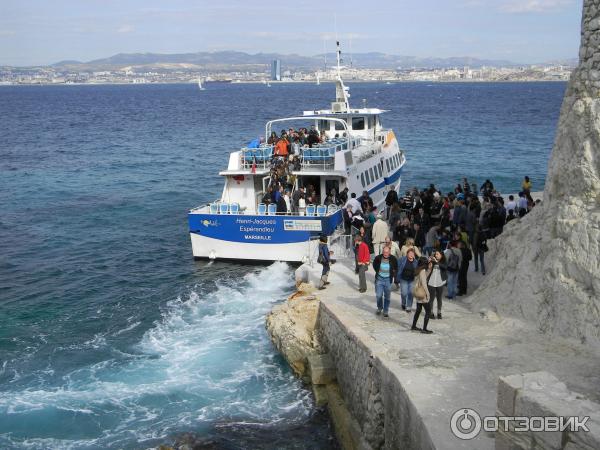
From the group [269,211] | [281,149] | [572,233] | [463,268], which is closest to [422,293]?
[572,233]

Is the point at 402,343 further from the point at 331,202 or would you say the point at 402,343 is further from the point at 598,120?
the point at 331,202

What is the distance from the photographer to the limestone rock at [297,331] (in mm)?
14273

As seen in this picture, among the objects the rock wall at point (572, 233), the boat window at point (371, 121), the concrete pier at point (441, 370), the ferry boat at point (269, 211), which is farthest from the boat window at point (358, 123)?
the rock wall at point (572, 233)

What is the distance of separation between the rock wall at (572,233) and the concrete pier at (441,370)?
407 mm

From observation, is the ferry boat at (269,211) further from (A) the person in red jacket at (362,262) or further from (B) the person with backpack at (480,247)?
(B) the person with backpack at (480,247)

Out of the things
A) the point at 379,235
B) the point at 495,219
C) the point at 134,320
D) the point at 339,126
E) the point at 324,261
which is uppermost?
the point at 339,126

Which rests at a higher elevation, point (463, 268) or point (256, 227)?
point (463, 268)

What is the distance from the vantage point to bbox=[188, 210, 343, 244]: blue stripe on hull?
21047 millimetres

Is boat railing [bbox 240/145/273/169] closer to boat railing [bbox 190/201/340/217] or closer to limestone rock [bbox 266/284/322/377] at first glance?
boat railing [bbox 190/201/340/217]

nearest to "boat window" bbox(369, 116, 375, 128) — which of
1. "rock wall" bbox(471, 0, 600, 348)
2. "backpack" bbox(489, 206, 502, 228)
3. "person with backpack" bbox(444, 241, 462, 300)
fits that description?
"backpack" bbox(489, 206, 502, 228)

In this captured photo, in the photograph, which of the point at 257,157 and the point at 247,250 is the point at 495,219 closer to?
the point at 247,250

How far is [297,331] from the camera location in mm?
14477

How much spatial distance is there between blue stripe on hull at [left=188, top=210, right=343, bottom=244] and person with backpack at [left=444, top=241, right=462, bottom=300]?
284 inches

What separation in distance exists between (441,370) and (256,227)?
12.0 m
